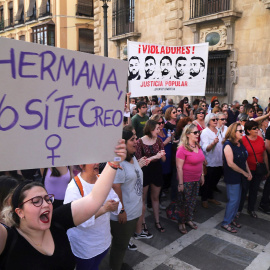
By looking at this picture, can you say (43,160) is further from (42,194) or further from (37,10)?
(37,10)

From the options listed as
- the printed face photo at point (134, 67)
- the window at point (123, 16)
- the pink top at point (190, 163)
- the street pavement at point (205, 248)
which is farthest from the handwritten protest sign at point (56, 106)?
the window at point (123, 16)

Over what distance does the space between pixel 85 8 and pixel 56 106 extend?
86.4ft

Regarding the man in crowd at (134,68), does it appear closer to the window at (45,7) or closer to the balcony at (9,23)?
the window at (45,7)

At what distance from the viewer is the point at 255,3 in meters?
10.2

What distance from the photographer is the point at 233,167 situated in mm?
3801

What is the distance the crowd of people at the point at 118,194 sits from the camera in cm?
159

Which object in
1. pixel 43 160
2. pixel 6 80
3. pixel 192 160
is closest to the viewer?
pixel 6 80

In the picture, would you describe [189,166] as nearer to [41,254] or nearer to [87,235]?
[87,235]

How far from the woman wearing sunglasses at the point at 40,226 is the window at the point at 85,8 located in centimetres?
2604

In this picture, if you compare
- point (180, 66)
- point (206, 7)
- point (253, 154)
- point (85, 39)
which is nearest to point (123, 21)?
point (206, 7)

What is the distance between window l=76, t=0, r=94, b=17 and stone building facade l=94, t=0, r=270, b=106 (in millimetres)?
11889

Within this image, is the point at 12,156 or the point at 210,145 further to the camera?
the point at 210,145

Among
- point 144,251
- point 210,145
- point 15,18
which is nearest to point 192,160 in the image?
point 210,145

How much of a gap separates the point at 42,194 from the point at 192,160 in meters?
2.53
